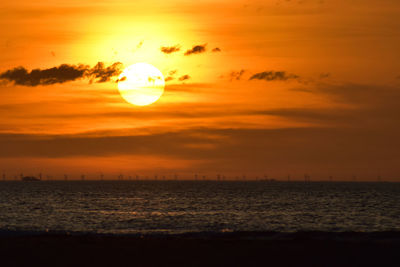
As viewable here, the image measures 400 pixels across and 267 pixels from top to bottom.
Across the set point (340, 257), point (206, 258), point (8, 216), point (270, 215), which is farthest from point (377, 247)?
point (8, 216)

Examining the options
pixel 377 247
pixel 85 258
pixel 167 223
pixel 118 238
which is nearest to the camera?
pixel 85 258

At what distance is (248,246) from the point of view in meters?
45.4

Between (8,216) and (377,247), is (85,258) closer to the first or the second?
(377,247)

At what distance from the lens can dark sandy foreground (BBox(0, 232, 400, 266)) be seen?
38.7 meters

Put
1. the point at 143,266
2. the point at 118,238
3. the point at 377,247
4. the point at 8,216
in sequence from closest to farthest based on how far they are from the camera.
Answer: the point at 143,266, the point at 377,247, the point at 118,238, the point at 8,216

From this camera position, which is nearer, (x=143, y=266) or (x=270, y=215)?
(x=143, y=266)

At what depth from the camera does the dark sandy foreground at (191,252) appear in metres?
38.7

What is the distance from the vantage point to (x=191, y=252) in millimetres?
42344

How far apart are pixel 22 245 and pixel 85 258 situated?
8.33 metres

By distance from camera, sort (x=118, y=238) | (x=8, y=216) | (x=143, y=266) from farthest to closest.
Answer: (x=8, y=216) → (x=118, y=238) → (x=143, y=266)

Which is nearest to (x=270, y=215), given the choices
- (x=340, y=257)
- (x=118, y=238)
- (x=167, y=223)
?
(x=167, y=223)

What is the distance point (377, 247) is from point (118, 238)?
22.0 m

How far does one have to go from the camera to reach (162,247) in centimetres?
4478

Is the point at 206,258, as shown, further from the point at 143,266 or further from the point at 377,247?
the point at 377,247
